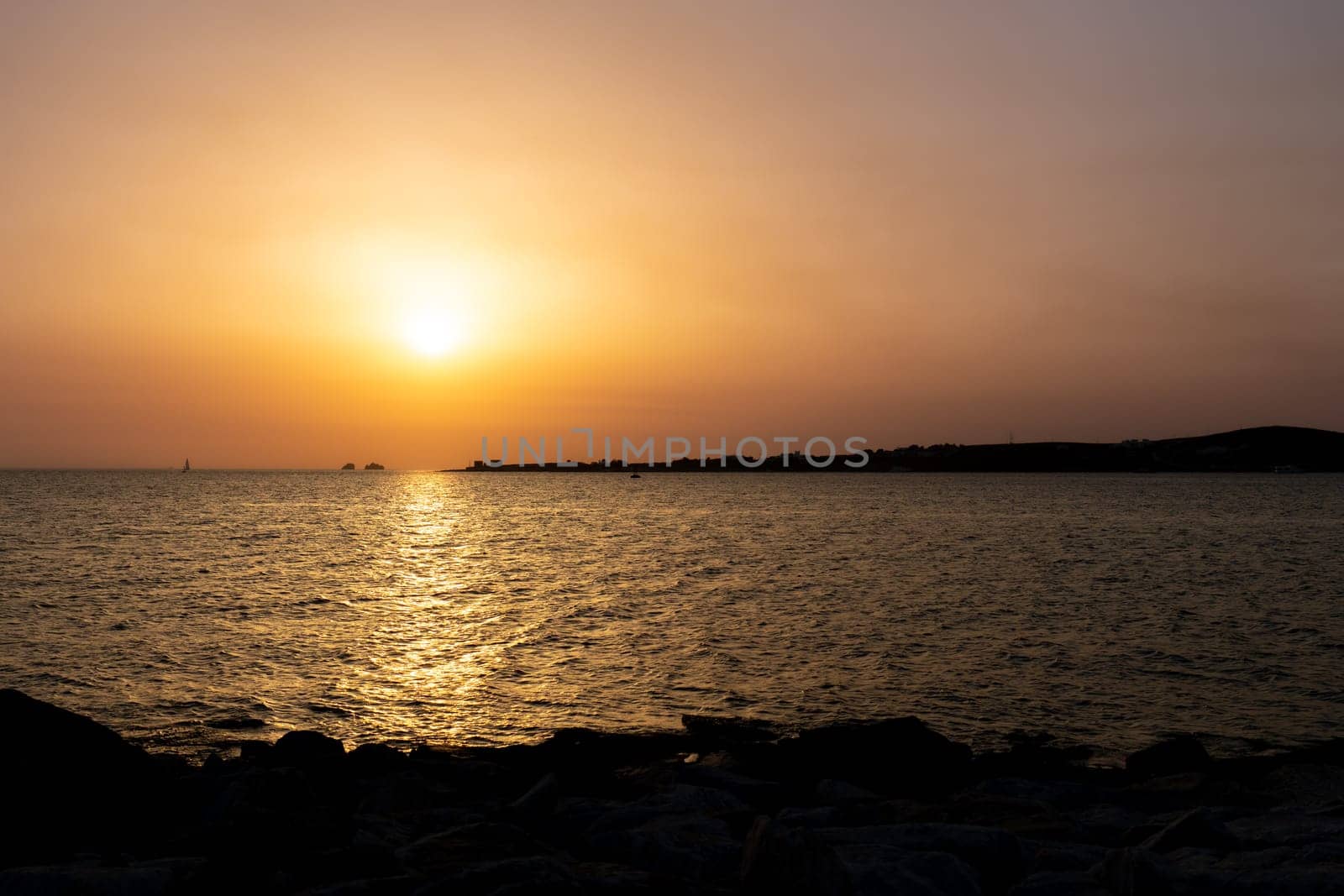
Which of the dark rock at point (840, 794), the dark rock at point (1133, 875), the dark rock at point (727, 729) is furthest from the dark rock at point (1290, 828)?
the dark rock at point (727, 729)

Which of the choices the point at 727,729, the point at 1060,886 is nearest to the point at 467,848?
the point at 1060,886

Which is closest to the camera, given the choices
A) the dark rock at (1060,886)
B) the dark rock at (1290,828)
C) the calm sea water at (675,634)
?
the dark rock at (1060,886)

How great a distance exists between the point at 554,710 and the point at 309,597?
89.1 ft

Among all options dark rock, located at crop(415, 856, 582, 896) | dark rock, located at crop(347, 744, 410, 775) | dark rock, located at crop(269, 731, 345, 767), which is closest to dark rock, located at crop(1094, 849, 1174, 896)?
dark rock, located at crop(415, 856, 582, 896)

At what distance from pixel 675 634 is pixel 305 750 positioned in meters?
19.5

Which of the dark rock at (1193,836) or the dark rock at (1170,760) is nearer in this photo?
the dark rock at (1193,836)

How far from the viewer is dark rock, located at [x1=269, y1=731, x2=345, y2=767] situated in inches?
704

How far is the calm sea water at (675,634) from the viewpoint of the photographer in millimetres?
24781

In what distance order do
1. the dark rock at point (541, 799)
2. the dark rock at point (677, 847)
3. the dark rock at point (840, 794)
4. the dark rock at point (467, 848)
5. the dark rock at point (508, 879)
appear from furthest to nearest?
1. the dark rock at point (840, 794)
2. the dark rock at point (541, 799)
3. the dark rock at point (677, 847)
4. the dark rock at point (467, 848)
5. the dark rock at point (508, 879)

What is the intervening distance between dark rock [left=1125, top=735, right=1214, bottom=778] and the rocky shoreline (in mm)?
61

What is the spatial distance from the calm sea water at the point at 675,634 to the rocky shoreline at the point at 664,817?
4.60 m

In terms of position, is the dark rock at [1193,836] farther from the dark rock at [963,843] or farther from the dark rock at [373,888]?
the dark rock at [373,888]

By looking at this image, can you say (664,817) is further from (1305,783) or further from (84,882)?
(1305,783)

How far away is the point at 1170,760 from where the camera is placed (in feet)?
59.0
